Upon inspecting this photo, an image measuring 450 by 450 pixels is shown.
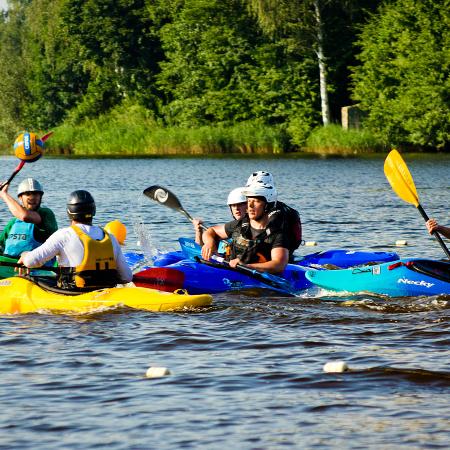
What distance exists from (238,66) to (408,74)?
43.9ft

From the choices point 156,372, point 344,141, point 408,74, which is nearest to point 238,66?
point 344,141

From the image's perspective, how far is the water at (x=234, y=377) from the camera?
6.85m

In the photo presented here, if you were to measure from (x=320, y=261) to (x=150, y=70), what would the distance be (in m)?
53.4

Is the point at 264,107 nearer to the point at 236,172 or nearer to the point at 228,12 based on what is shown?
the point at 228,12

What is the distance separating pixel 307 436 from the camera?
6.80m

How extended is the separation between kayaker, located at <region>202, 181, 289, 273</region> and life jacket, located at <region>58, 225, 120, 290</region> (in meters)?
1.75

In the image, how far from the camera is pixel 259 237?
11.7 metres

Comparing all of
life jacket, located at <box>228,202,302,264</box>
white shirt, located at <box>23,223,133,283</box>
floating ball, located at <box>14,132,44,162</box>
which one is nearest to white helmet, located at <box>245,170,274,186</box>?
life jacket, located at <box>228,202,302,264</box>

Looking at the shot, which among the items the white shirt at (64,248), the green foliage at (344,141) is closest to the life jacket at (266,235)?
the white shirt at (64,248)

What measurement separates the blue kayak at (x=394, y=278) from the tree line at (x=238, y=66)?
3449 cm

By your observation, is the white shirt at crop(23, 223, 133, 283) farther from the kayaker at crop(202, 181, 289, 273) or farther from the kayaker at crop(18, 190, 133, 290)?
the kayaker at crop(202, 181, 289, 273)

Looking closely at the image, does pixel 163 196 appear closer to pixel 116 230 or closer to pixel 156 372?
pixel 116 230

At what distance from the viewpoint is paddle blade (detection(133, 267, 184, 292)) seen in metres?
11.4

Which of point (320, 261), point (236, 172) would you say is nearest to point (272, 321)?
point (320, 261)
